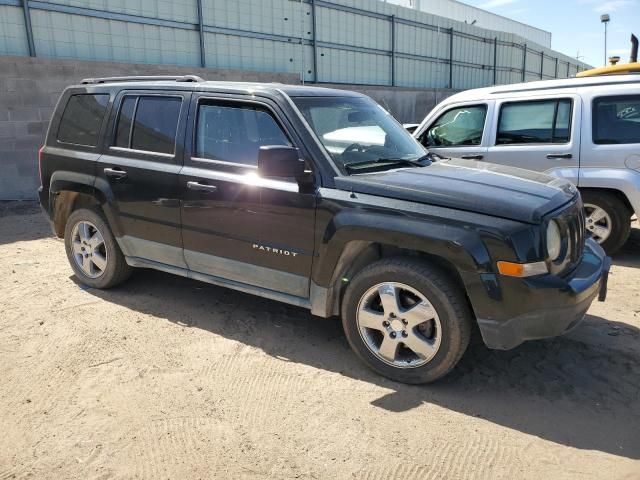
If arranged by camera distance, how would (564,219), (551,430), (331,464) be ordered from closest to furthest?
(331,464) → (551,430) → (564,219)

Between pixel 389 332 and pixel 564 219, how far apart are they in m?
1.31

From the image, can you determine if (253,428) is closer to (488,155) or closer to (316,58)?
(488,155)

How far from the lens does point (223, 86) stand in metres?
4.07

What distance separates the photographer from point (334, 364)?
3.70 meters

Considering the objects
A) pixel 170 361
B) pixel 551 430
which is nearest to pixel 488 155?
pixel 551 430

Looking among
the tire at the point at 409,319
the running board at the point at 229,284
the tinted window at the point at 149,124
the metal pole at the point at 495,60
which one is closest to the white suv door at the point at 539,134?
the tire at the point at 409,319

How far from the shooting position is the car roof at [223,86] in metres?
3.94

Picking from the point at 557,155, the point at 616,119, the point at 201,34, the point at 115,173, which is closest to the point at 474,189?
the point at 115,173

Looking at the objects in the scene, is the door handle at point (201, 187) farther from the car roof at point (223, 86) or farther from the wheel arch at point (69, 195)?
the wheel arch at point (69, 195)

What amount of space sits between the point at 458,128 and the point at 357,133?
3.07m

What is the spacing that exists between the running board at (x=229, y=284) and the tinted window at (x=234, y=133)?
949 mm

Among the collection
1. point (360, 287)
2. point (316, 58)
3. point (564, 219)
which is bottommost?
point (360, 287)

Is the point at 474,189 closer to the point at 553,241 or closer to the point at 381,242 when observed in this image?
the point at 553,241

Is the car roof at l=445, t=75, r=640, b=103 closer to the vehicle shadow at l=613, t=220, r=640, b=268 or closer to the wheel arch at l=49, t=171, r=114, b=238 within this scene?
the vehicle shadow at l=613, t=220, r=640, b=268
